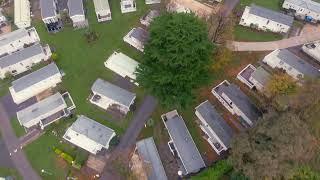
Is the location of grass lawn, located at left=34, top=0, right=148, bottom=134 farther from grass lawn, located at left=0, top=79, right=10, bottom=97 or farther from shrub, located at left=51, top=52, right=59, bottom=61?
grass lawn, located at left=0, top=79, right=10, bottom=97

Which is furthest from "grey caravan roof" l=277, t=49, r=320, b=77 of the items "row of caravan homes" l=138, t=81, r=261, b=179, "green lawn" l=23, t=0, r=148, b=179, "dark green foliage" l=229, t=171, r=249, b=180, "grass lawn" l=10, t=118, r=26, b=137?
"grass lawn" l=10, t=118, r=26, b=137

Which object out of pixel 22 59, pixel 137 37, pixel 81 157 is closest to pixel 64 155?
pixel 81 157

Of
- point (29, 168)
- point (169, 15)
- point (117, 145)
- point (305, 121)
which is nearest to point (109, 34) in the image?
point (169, 15)

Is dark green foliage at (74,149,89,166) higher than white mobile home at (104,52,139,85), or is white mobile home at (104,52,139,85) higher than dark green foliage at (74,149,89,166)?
white mobile home at (104,52,139,85)

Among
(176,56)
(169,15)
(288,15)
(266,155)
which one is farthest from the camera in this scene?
(288,15)

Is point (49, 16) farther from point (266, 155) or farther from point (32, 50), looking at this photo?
point (266, 155)

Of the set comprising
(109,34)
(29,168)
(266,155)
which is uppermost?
(109,34)
